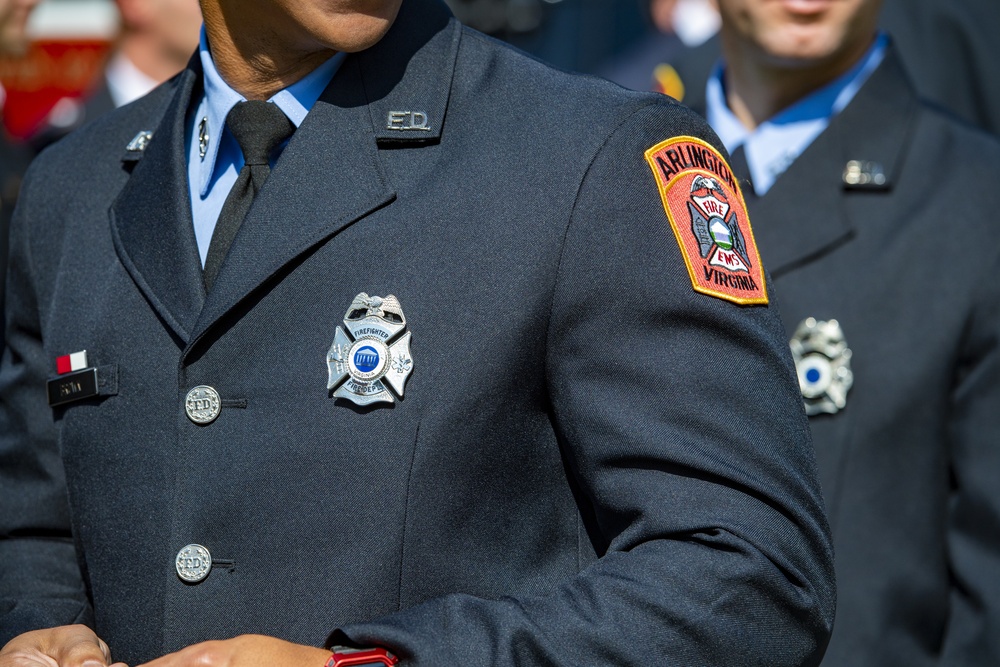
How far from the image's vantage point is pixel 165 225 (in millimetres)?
1951

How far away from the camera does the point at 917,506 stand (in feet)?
9.30

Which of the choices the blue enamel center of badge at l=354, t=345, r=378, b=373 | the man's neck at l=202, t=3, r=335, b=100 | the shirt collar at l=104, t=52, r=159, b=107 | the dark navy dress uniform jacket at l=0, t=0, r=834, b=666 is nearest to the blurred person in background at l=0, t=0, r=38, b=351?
the shirt collar at l=104, t=52, r=159, b=107

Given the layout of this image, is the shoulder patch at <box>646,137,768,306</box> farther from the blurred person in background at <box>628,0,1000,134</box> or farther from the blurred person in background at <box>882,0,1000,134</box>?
the blurred person in background at <box>882,0,1000,134</box>

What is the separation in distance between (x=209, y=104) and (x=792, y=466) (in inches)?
38.0

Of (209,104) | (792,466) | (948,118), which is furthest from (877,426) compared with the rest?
(209,104)

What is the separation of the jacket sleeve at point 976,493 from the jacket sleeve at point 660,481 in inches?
45.7

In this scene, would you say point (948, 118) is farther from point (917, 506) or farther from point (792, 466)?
point (792, 466)

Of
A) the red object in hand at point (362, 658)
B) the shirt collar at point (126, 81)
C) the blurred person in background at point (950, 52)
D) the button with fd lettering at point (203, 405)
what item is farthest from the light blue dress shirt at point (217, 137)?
the shirt collar at point (126, 81)

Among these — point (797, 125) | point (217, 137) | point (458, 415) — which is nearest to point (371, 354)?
point (458, 415)

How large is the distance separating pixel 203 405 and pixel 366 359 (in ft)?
0.73

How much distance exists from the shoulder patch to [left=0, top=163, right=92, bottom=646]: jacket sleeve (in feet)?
2.97

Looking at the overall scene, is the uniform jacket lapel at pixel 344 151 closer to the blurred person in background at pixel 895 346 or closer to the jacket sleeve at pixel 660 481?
the jacket sleeve at pixel 660 481

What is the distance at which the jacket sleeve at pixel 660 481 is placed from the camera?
162 centimetres

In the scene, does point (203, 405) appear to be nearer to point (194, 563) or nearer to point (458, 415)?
point (194, 563)
